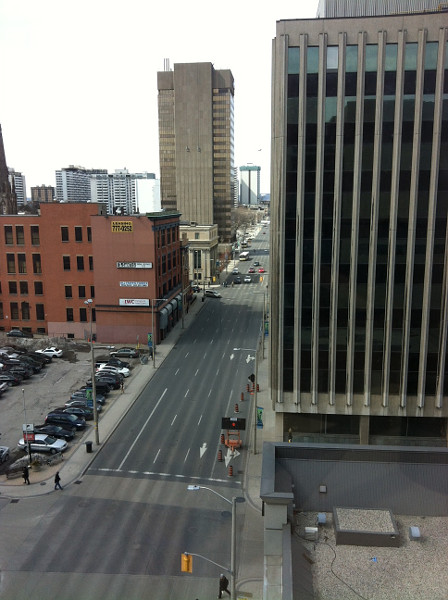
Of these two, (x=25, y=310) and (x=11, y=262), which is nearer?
(x=11, y=262)

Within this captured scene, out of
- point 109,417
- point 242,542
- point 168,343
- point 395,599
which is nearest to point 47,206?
point 168,343

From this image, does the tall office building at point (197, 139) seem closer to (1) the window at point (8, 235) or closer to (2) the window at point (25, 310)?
(1) the window at point (8, 235)

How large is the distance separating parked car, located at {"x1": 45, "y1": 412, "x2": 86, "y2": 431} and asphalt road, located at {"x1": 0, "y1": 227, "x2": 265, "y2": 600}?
11.3 feet

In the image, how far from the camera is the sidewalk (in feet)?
90.2

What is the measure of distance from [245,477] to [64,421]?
17.6 m

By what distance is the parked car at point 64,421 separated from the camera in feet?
148

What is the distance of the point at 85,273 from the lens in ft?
Result: 242

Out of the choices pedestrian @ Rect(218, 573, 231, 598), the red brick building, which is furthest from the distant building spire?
Answer: pedestrian @ Rect(218, 573, 231, 598)

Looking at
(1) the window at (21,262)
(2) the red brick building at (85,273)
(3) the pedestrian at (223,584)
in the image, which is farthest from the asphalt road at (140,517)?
(1) the window at (21,262)

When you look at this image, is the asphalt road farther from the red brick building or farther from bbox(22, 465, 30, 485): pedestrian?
the red brick building

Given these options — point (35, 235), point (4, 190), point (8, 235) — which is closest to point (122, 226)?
point (35, 235)

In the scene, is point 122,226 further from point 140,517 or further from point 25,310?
point 140,517

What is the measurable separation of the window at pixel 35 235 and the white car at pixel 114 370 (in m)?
25.1

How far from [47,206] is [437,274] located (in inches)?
2153
